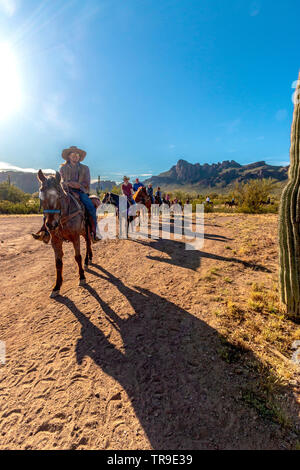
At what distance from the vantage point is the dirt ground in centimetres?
182

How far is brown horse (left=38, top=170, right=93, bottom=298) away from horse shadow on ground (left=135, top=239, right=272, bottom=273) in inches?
123

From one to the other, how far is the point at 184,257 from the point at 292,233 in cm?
389

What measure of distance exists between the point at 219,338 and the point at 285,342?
971 millimetres

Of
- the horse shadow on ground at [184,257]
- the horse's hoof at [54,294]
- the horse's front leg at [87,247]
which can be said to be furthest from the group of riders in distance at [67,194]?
the horse shadow on ground at [184,257]

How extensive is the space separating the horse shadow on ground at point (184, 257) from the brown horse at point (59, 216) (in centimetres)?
313

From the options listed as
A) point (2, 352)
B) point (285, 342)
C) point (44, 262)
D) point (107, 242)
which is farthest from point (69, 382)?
point (107, 242)

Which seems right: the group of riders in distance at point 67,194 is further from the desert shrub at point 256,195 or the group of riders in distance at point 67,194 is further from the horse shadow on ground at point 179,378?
the desert shrub at point 256,195

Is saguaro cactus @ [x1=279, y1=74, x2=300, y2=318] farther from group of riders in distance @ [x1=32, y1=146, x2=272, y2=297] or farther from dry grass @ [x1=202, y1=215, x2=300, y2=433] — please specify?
group of riders in distance @ [x1=32, y1=146, x2=272, y2=297]

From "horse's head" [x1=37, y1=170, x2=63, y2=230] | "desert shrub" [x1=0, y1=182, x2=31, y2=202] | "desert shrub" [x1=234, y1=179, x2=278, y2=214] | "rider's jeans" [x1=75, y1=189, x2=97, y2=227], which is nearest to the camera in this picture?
"horse's head" [x1=37, y1=170, x2=63, y2=230]

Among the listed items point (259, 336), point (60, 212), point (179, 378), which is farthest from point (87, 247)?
point (259, 336)

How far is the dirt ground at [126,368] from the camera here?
5.98 ft

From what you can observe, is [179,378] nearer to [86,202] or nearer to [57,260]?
[57,260]

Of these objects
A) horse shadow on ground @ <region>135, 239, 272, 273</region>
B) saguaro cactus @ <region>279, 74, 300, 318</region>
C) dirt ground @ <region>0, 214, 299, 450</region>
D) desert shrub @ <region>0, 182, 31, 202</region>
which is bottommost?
dirt ground @ <region>0, 214, 299, 450</region>

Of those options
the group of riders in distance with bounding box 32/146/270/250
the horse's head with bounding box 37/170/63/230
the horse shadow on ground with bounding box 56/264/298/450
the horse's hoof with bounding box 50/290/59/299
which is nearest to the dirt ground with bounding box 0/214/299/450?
the horse shadow on ground with bounding box 56/264/298/450
